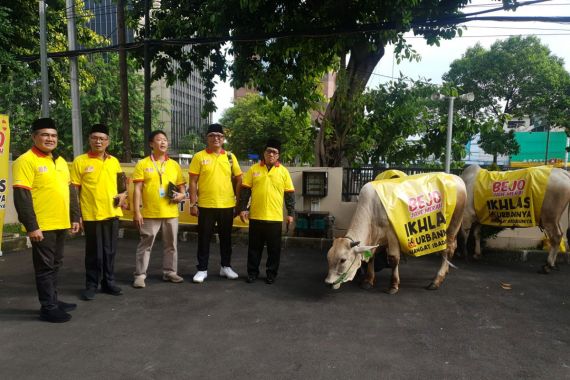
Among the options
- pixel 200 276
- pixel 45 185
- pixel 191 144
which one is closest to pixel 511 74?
pixel 200 276

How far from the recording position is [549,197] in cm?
598

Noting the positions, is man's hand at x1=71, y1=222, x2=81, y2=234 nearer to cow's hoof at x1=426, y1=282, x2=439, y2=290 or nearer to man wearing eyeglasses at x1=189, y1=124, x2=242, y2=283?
man wearing eyeglasses at x1=189, y1=124, x2=242, y2=283

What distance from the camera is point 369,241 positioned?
5055mm

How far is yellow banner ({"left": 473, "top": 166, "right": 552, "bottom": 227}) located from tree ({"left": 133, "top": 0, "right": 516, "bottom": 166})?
3207mm

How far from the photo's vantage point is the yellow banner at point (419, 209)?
16.3 ft

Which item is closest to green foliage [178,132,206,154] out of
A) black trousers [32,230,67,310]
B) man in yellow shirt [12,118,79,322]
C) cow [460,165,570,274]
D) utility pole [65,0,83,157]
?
utility pole [65,0,83,157]

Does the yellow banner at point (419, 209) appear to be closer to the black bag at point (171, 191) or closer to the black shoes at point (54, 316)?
the black bag at point (171, 191)

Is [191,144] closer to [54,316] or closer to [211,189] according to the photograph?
[211,189]

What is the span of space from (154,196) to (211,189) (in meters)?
0.72

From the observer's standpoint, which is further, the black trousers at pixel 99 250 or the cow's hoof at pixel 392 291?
the cow's hoof at pixel 392 291

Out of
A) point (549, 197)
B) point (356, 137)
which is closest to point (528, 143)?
point (356, 137)

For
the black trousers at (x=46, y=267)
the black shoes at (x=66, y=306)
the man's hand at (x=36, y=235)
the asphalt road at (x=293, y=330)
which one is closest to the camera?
the asphalt road at (x=293, y=330)

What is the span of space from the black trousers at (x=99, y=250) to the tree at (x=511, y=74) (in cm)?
2802

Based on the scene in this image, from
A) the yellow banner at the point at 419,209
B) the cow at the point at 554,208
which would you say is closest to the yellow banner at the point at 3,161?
the yellow banner at the point at 419,209
